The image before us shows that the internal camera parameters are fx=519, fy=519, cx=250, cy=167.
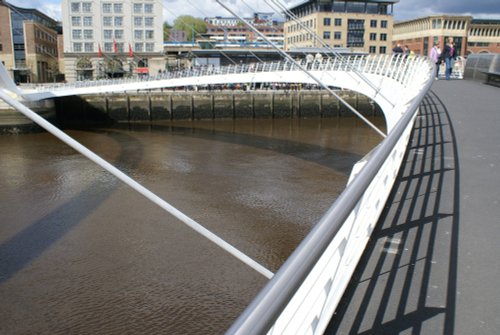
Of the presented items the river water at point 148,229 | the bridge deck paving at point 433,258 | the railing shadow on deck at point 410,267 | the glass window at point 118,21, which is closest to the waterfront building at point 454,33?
the glass window at point 118,21

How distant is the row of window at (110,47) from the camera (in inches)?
1716

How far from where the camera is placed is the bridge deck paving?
5.22 feet

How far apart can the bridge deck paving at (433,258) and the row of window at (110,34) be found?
4386 centimetres

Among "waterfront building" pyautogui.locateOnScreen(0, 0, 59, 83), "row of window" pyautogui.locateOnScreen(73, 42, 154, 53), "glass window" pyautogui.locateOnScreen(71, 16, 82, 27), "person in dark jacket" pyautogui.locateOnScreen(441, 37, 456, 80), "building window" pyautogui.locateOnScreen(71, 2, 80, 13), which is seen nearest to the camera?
"person in dark jacket" pyautogui.locateOnScreen(441, 37, 456, 80)

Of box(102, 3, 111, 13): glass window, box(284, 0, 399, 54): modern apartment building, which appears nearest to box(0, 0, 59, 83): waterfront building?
box(102, 3, 111, 13): glass window

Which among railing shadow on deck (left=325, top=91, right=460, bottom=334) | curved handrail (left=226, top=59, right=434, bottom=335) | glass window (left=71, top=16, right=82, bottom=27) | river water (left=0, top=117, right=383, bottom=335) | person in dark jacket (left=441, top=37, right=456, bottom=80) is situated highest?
glass window (left=71, top=16, right=82, bottom=27)

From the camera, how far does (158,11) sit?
45.2 meters

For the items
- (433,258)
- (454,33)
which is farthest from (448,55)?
(454,33)

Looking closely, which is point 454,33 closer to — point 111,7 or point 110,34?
point 111,7

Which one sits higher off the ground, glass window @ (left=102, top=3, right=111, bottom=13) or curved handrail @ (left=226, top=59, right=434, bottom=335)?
glass window @ (left=102, top=3, right=111, bottom=13)

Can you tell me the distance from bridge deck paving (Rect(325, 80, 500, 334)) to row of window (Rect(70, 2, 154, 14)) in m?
44.3

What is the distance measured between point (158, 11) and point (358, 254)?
4610cm

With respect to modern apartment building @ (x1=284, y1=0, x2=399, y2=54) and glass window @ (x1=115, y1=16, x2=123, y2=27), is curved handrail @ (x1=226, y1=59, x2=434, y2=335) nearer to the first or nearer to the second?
Result: glass window @ (x1=115, y1=16, x2=123, y2=27)

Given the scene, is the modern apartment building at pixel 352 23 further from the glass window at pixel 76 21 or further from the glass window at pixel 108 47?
the glass window at pixel 76 21
